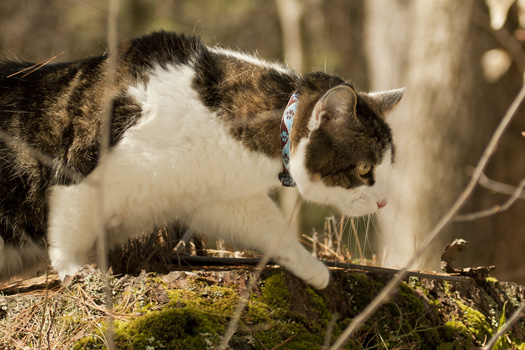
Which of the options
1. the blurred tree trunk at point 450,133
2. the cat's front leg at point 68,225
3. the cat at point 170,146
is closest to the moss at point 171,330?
the cat at point 170,146

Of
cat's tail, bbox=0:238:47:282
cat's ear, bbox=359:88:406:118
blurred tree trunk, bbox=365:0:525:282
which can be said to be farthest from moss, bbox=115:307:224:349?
blurred tree trunk, bbox=365:0:525:282

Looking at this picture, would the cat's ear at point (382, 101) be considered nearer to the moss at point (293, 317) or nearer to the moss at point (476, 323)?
the moss at point (293, 317)

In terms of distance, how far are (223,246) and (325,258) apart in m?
0.58

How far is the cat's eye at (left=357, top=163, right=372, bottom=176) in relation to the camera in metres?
2.36

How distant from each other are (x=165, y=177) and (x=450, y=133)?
9.59ft

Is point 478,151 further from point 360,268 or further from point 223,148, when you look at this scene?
point 223,148

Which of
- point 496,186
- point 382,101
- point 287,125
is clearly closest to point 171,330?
point 287,125

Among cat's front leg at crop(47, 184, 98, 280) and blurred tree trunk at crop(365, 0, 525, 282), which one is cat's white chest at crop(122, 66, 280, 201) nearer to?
cat's front leg at crop(47, 184, 98, 280)

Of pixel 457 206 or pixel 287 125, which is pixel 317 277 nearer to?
pixel 287 125

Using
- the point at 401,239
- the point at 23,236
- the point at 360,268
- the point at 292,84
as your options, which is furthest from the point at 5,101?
the point at 401,239

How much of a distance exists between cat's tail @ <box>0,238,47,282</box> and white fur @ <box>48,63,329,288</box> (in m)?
0.18

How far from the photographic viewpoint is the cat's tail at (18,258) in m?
2.43

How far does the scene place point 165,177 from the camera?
2.28m

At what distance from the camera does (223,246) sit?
10.0 feet
